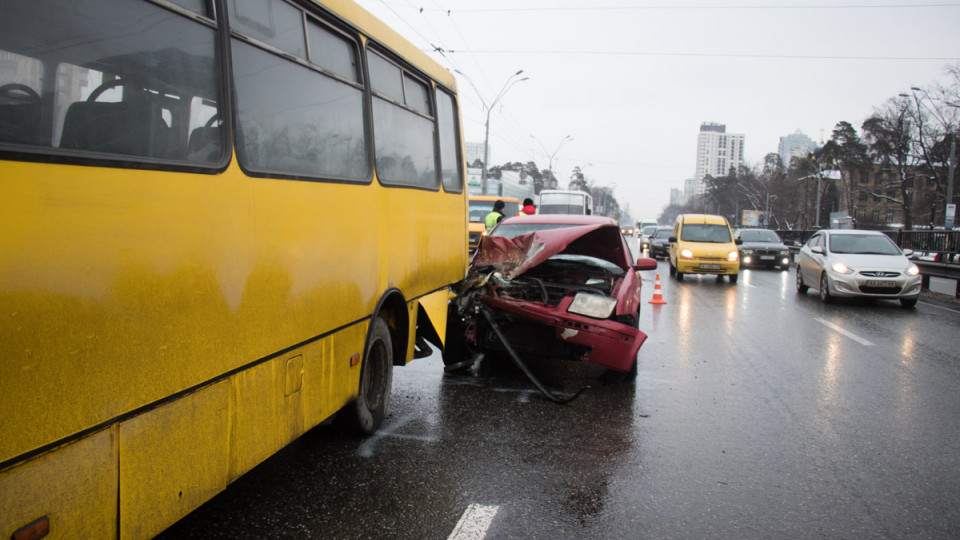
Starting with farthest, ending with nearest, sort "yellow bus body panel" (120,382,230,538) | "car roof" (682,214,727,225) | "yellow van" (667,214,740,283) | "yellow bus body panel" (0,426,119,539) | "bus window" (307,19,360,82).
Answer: "car roof" (682,214,727,225)
"yellow van" (667,214,740,283)
"bus window" (307,19,360,82)
"yellow bus body panel" (120,382,230,538)
"yellow bus body panel" (0,426,119,539)

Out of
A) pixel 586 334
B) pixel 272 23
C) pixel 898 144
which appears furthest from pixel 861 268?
pixel 898 144

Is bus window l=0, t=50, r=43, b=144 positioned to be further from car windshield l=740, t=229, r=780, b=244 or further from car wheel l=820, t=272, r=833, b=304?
car windshield l=740, t=229, r=780, b=244

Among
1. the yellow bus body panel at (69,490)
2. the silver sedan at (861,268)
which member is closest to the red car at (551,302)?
the yellow bus body panel at (69,490)

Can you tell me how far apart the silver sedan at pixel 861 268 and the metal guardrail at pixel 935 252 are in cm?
284

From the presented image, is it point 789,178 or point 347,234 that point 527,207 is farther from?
point 789,178

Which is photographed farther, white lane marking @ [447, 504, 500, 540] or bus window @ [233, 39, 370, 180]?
white lane marking @ [447, 504, 500, 540]

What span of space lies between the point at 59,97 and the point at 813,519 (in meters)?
3.85

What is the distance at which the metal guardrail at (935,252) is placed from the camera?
16.0 metres

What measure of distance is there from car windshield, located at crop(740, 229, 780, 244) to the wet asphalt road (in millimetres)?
19178

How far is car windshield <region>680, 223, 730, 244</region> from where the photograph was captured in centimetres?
1947

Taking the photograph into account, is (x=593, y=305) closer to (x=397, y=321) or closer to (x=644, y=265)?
(x=397, y=321)

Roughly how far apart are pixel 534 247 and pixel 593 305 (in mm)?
1058

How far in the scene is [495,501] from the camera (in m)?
3.72

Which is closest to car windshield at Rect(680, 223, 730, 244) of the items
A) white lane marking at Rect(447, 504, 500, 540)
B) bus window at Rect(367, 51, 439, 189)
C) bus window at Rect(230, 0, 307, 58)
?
bus window at Rect(367, 51, 439, 189)
